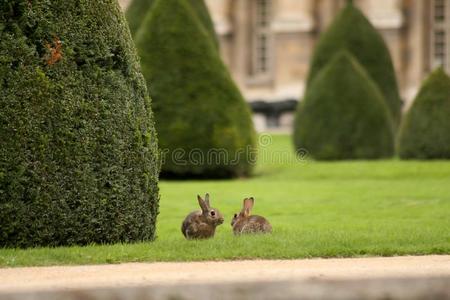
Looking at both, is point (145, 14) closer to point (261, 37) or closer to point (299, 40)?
point (299, 40)

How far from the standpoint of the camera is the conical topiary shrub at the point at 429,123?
1981 centimetres

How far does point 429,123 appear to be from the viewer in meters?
20.0

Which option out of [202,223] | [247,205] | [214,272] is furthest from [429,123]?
[214,272]

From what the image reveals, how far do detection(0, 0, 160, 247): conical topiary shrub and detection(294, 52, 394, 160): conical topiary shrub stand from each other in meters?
13.5

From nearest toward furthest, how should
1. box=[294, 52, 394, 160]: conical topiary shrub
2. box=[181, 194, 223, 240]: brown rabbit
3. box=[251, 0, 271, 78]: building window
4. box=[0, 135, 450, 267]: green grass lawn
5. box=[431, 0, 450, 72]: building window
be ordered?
box=[0, 135, 450, 267]: green grass lawn, box=[181, 194, 223, 240]: brown rabbit, box=[294, 52, 394, 160]: conical topiary shrub, box=[431, 0, 450, 72]: building window, box=[251, 0, 271, 78]: building window

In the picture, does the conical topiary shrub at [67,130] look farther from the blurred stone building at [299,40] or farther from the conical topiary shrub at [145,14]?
the blurred stone building at [299,40]

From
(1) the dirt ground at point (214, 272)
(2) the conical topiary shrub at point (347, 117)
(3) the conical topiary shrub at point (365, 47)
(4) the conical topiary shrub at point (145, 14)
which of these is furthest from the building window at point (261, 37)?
(1) the dirt ground at point (214, 272)

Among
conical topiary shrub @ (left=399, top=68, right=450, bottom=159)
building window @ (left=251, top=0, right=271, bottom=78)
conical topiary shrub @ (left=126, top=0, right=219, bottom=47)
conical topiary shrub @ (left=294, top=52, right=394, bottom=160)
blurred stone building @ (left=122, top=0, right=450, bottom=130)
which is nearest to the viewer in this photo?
conical topiary shrub @ (left=399, top=68, right=450, bottom=159)

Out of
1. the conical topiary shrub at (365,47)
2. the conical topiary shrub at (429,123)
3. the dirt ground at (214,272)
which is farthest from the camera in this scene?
the conical topiary shrub at (365,47)

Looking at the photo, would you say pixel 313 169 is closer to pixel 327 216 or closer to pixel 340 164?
pixel 340 164

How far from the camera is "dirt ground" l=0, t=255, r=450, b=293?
6164 millimetres

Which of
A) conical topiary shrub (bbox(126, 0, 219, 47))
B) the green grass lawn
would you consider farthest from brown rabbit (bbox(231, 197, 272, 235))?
conical topiary shrub (bbox(126, 0, 219, 47))

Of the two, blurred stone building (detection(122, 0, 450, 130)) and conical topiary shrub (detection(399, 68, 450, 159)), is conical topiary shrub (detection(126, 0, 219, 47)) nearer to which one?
conical topiary shrub (detection(399, 68, 450, 159))

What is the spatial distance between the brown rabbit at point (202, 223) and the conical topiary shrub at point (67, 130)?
0.55m
